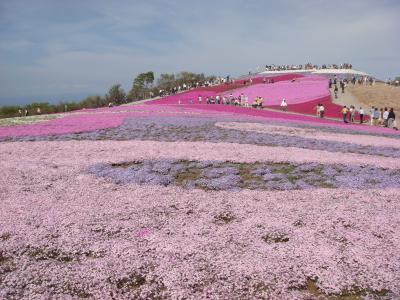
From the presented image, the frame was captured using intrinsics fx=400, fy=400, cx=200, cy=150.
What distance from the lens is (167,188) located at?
14320 mm

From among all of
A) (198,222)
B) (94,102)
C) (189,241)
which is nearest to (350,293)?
(189,241)

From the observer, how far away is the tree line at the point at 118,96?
75375mm

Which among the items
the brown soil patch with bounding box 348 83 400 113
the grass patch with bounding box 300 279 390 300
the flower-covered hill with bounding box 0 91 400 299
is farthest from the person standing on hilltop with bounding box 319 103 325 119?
the grass patch with bounding box 300 279 390 300

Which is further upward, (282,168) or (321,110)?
(321,110)

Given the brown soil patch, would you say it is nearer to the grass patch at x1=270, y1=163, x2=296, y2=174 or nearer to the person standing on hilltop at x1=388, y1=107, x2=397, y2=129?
the person standing on hilltop at x1=388, y1=107, x2=397, y2=129

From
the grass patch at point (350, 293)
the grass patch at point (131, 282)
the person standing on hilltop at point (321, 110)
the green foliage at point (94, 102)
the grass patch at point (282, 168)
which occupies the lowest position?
the grass patch at point (350, 293)

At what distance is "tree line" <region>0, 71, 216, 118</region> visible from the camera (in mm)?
75375

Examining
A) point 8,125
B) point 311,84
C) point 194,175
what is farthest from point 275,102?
point 194,175

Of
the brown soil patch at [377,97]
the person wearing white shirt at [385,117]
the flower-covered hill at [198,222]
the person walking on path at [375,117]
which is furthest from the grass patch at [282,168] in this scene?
the brown soil patch at [377,97]

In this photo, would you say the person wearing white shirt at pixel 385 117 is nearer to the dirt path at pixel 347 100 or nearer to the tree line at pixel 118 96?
the dirt path at pixel 347 100

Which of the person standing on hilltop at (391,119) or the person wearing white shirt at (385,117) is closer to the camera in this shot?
the person standing on hilltop at (391,119)

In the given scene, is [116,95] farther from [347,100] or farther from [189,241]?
[189,241]

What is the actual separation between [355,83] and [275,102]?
92.7 feet

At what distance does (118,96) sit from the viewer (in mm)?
89312
